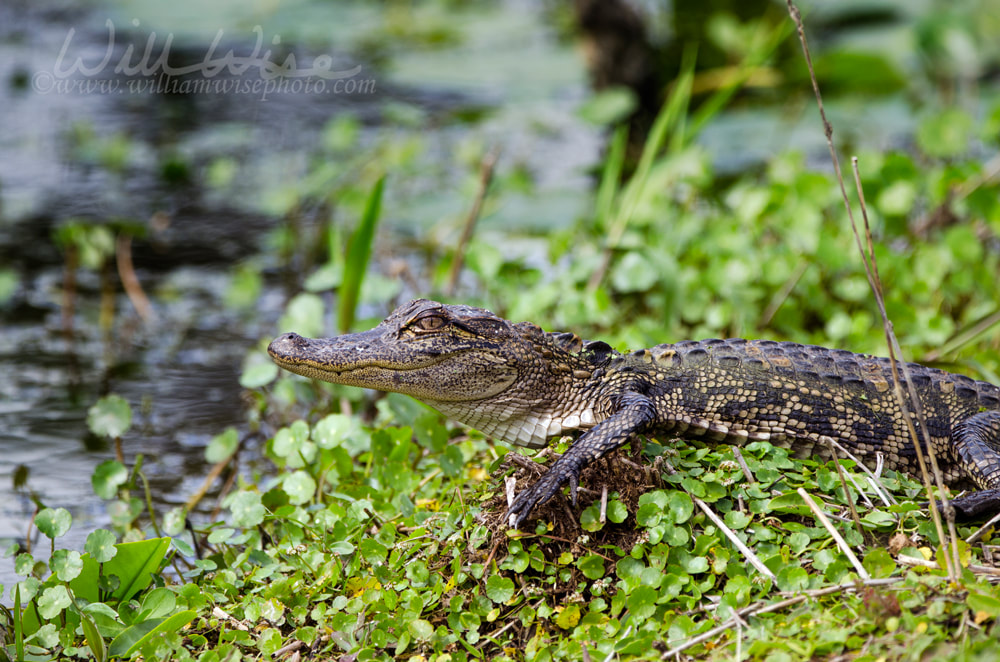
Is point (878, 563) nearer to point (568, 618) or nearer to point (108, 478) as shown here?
point (568, 618)

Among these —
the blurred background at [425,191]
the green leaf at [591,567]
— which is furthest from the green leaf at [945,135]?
the green leaf at [591,567]

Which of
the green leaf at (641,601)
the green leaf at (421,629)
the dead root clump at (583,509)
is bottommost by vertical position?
the green leaf at (421,629)

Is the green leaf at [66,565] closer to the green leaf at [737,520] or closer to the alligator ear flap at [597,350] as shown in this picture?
the alligator ear flap at [597,350]

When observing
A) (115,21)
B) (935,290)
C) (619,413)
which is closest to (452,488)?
(619,413)

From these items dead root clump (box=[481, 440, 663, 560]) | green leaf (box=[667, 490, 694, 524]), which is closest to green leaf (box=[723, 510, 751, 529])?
green leaf (box=[667, 490, 694, 524])

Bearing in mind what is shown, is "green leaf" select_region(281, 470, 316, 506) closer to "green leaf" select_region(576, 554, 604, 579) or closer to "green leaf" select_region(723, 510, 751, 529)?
"green leaf" select_region(576, 554, 604, 579)
